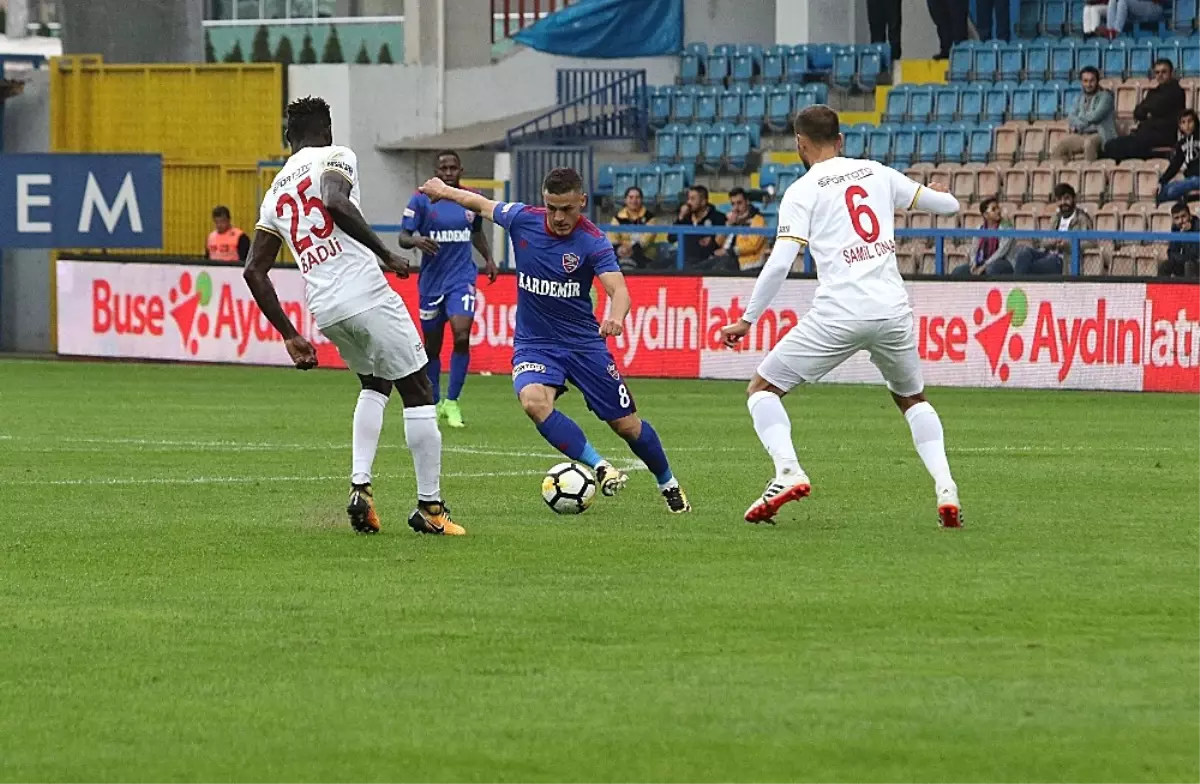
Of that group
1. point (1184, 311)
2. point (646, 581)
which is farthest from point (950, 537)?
point (1184, 311)

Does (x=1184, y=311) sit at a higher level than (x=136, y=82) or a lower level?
lower

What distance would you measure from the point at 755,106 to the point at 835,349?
2169 centimetres

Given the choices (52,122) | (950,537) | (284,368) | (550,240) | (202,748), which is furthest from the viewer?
(52,122)

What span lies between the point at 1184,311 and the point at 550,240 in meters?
11.5

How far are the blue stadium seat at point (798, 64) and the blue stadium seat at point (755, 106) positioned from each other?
2.16 feet

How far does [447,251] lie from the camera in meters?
19.1

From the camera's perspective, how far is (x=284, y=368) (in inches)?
1083

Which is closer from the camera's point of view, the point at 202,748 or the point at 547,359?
the point at 202,748

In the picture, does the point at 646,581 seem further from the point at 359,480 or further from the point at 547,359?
the point at 547,359

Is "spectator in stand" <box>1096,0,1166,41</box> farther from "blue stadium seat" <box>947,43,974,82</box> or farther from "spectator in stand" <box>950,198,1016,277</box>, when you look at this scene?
"spectator in stand" <box>950,198,1016,277</box>

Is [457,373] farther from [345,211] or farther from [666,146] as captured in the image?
[666,146]

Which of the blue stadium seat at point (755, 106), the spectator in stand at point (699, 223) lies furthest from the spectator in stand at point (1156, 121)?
the blue stadium seat at point (755, 106)

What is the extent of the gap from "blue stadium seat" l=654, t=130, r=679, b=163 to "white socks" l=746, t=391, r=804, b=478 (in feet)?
70.2

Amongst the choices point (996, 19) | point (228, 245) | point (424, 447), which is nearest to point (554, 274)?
point (424, 447)
